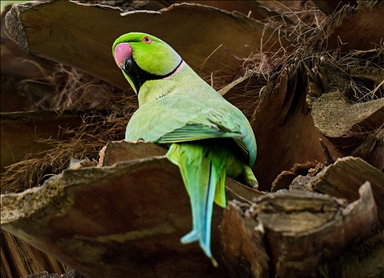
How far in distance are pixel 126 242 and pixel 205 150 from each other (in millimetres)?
334

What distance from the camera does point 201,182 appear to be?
147 cm

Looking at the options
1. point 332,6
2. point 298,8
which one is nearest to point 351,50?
point 332,6

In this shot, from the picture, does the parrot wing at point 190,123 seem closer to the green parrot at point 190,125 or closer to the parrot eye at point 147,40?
the green parrot at point 190,125

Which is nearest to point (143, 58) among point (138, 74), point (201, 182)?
point (138, 74)

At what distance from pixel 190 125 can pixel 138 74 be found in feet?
2.84

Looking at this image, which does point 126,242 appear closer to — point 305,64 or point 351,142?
point 351,142

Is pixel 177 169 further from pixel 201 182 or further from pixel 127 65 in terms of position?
pixel 127 65

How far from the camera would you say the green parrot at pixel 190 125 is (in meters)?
1.45

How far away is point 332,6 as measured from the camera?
7.57 ft

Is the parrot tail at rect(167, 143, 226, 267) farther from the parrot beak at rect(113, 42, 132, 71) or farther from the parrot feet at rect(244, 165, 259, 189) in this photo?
the parrot beak at rect(113, 42, 132, 71)

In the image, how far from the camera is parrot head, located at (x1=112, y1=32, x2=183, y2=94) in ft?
7.98

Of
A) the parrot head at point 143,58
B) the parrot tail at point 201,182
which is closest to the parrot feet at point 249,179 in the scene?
the parrot tail at point 201,182

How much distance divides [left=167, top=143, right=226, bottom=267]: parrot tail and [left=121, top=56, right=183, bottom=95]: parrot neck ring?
891 millimetres

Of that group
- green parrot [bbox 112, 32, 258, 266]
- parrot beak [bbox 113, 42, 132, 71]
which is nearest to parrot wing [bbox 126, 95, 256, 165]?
green parrot [bbox 112, 32, 258, 266]
